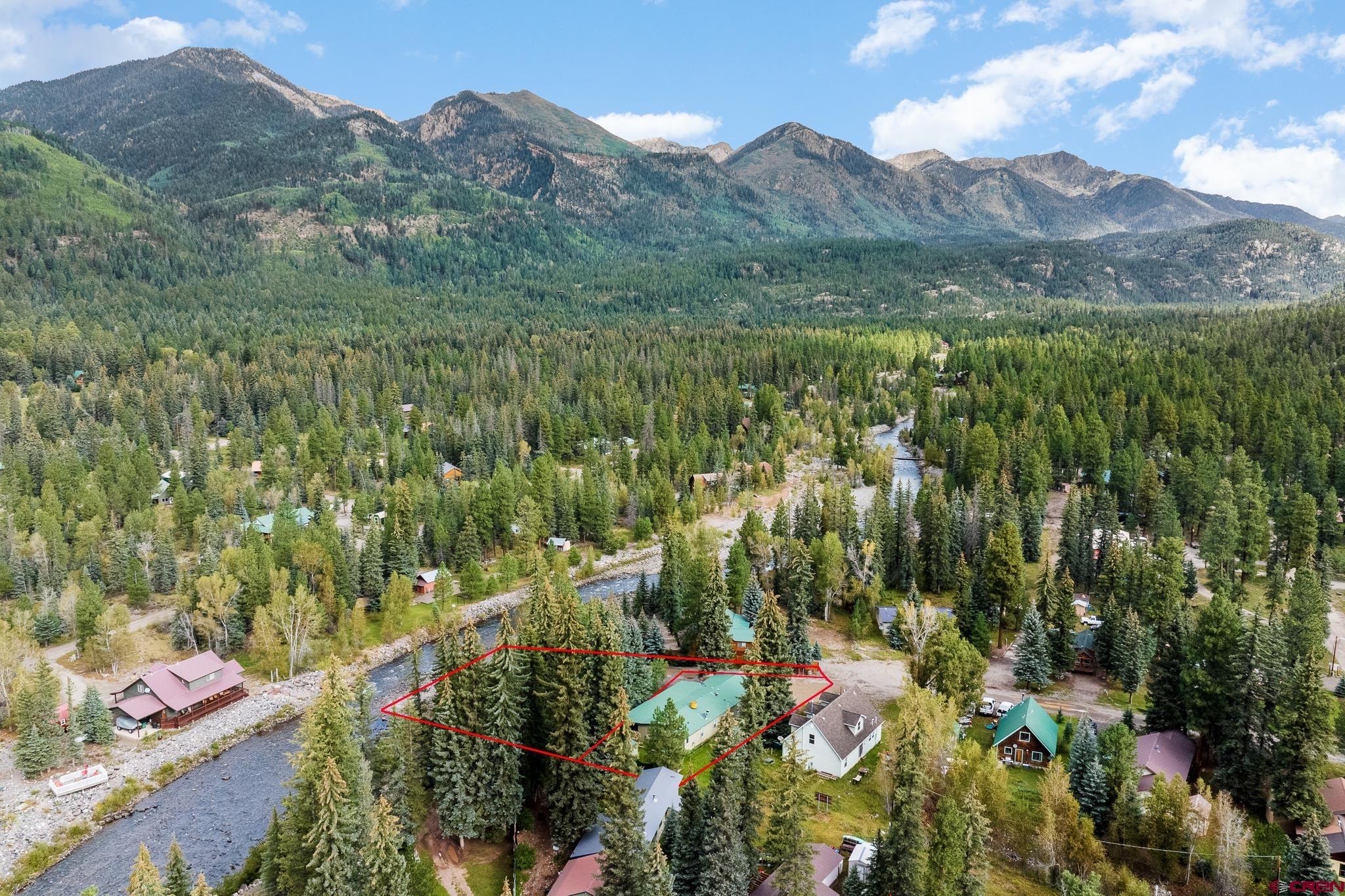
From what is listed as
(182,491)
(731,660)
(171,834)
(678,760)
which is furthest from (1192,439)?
(182,491)

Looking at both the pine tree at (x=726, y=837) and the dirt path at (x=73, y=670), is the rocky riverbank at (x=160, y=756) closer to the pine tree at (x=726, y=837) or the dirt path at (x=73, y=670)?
the dirt path at (x=73, y=670)

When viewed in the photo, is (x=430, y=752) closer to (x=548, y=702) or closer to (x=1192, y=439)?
(x=548, y=702)

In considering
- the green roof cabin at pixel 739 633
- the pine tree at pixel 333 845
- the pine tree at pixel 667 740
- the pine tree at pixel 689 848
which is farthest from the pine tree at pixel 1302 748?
the pine tree at pixel 333 845

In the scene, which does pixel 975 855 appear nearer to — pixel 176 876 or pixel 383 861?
pixel 383 861

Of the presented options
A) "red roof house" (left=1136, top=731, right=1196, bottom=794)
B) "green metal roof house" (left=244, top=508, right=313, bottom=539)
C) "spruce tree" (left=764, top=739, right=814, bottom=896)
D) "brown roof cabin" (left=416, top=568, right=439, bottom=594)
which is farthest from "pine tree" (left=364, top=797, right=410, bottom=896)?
"green metal roof house" (left=244, top=508, right=313, bottom=539)

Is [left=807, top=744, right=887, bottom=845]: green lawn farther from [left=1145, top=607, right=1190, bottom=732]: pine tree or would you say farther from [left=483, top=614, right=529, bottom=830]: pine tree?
[left=1145, top=607, right=1190, bottom=732]: pine tree

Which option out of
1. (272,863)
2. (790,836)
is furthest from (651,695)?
(272,863)
